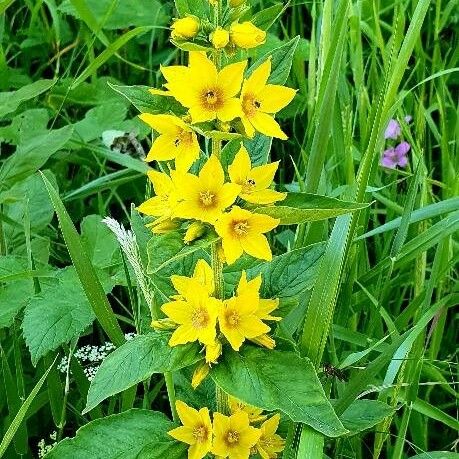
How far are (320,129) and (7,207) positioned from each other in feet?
3.20

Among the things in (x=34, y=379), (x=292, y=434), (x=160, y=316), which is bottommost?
(x=34, y=379)

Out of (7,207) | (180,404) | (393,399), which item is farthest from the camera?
(7,207)

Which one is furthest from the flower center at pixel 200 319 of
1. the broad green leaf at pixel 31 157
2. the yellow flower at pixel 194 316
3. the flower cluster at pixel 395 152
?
the flower cluster at pixel 395 152

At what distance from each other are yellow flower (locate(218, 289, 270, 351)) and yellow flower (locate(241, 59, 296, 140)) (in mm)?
224

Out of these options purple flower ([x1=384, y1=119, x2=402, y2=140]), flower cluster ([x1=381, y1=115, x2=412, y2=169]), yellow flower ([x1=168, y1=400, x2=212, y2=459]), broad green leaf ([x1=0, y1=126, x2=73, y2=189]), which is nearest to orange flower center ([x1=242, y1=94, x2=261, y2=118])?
yellow flower ([x1=168, y1=400, x2=212, y2=459])

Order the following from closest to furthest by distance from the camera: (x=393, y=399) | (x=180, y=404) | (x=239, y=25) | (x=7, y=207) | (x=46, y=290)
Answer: (x=239, y=25)
(x=180, y=404)
(x=393, y=399)
(x=46, y=290)
(x=7, y=207)

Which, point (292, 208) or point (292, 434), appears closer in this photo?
point (292, 208)

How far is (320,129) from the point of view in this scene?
1405 mm

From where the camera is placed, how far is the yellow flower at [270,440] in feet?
4.53

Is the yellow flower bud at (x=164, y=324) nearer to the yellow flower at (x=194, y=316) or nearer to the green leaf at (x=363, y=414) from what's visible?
the yellow flower at (x=194, y=316)

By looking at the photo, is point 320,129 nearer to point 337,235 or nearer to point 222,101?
point 337,235

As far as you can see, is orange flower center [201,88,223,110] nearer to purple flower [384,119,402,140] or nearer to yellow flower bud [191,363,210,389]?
yellow flower bud [191,363,210,389]

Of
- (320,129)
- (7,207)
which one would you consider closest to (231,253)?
(320,129)

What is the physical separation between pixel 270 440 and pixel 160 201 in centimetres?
44
